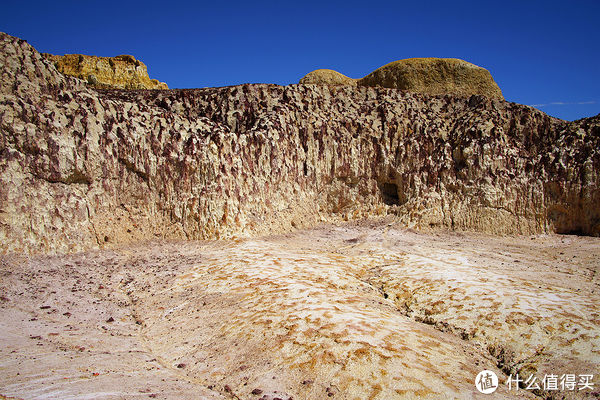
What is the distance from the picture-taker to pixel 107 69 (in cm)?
2448

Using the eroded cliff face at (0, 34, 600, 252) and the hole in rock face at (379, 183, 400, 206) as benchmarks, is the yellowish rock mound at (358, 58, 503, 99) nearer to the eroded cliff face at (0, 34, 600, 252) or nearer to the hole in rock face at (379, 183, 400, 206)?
the eroded cliff face at (0, 34, 600, 252)

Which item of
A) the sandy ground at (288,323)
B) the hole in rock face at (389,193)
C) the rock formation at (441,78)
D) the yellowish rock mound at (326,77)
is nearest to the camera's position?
the sandy ground at (288,323)

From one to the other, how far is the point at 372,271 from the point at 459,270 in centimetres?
229

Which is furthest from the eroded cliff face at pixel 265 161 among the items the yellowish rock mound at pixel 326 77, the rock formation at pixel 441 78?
the yellowish rock mound at pixel 326 77

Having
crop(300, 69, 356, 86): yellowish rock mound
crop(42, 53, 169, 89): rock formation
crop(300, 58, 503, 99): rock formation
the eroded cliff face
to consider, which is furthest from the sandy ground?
crop(300, 69, 356, 86): yellowish rock mound

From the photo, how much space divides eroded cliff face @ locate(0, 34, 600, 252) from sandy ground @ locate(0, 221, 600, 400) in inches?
70.9

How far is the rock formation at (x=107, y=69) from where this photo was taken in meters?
23.6

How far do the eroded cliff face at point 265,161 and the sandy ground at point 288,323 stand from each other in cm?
180

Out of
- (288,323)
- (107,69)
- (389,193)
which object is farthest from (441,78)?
(107,69)

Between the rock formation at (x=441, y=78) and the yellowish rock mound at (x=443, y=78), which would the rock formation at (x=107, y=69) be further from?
the yellowish rock mound at (x=443, y=78)

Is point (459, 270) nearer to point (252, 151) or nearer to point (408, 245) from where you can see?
point (408, 245)

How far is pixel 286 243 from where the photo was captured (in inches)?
541

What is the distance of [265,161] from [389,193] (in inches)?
243

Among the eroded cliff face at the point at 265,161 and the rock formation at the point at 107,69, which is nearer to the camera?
the eroded cliff face at the point at 265,161
